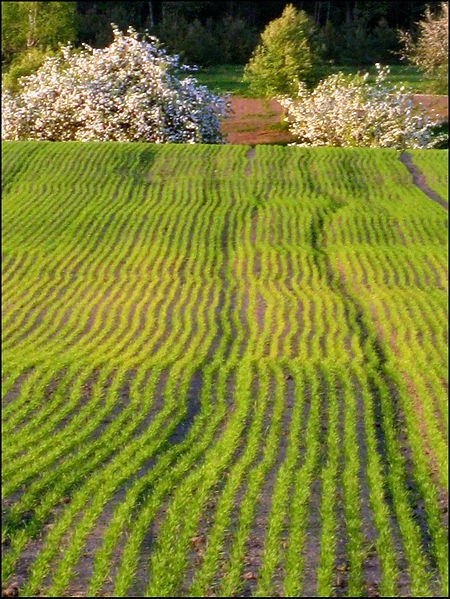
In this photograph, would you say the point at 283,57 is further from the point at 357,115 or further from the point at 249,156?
the point at 357,115

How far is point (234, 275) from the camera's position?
263 inches

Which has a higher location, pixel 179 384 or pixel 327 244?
pixel 327 244

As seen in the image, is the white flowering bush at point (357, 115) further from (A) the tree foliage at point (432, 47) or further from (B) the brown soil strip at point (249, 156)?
(B) the brown soil strip at point (249, 156)

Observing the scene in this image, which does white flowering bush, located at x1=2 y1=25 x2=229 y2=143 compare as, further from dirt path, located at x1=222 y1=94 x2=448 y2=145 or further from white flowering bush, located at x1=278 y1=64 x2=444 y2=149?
white flowering bush, located at x1=278 y1=64 x2=444 y2=149

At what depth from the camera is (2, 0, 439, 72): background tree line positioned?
2.75 metres

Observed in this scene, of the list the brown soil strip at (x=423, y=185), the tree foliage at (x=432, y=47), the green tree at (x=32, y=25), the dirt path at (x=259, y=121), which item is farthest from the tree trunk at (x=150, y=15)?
the brown soil strip at (x=423, y=185)

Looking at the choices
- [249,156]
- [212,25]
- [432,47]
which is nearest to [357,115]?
[249,156]

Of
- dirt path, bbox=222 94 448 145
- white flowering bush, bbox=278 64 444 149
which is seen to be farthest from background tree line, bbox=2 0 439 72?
dirt path, bbox=222 94 448 145

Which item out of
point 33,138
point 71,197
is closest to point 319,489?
point 71,197

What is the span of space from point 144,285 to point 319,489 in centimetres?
257

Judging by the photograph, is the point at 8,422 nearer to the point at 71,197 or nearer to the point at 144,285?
the point at 144,285

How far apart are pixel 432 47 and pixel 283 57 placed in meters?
1.15

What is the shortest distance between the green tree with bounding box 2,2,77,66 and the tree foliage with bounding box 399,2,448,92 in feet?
5.09

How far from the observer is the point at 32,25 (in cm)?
269
